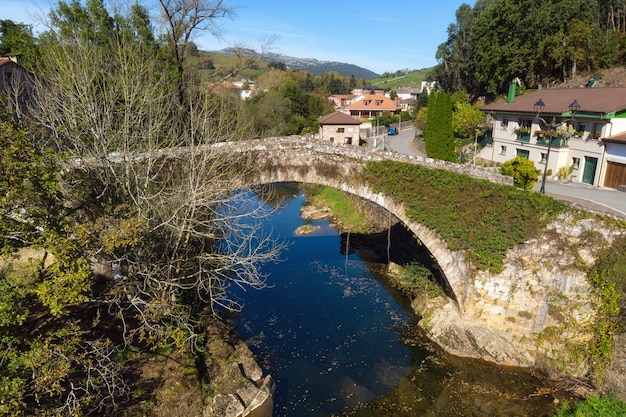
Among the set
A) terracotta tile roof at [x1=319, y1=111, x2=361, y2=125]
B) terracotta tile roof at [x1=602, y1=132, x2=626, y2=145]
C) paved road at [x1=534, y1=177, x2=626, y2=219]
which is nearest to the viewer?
paved road at [x1=534, y1=177, x2=626, y2=219]

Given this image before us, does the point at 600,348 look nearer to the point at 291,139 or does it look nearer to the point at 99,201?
the point at 291,139

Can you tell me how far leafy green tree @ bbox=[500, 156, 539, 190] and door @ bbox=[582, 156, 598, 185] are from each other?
7.92 metres

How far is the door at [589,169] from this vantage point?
2255cm

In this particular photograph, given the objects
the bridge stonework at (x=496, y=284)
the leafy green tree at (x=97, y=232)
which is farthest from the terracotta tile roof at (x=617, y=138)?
the leafy green tree at (x=97, y=232)

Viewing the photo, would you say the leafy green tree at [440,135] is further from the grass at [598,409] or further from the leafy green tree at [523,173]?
the grass at [598,409]

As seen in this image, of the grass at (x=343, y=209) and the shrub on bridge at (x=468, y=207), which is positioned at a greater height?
the shrub on bridge at (x=468, y=207)

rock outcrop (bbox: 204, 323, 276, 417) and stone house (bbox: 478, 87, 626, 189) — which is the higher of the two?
stone house (bbox: 478, 87, 626, 189)

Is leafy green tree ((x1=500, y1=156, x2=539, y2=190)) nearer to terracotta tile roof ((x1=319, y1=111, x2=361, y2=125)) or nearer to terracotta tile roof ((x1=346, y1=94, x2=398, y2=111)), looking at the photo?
terracotta tile roof ((x1=319, y1=111, x2=361, y2=125))

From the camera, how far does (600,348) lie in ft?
41.9

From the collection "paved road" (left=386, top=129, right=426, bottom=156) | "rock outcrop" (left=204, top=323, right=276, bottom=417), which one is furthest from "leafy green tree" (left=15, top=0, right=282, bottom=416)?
"paved road" (left=386, top=129, right=426, bottom=156)

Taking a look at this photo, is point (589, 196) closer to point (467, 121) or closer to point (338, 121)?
point (467, 121)

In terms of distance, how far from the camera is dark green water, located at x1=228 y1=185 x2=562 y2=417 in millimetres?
12711

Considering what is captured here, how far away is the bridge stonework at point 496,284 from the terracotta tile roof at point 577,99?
1138 cm

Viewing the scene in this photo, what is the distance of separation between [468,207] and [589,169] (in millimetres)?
12396
